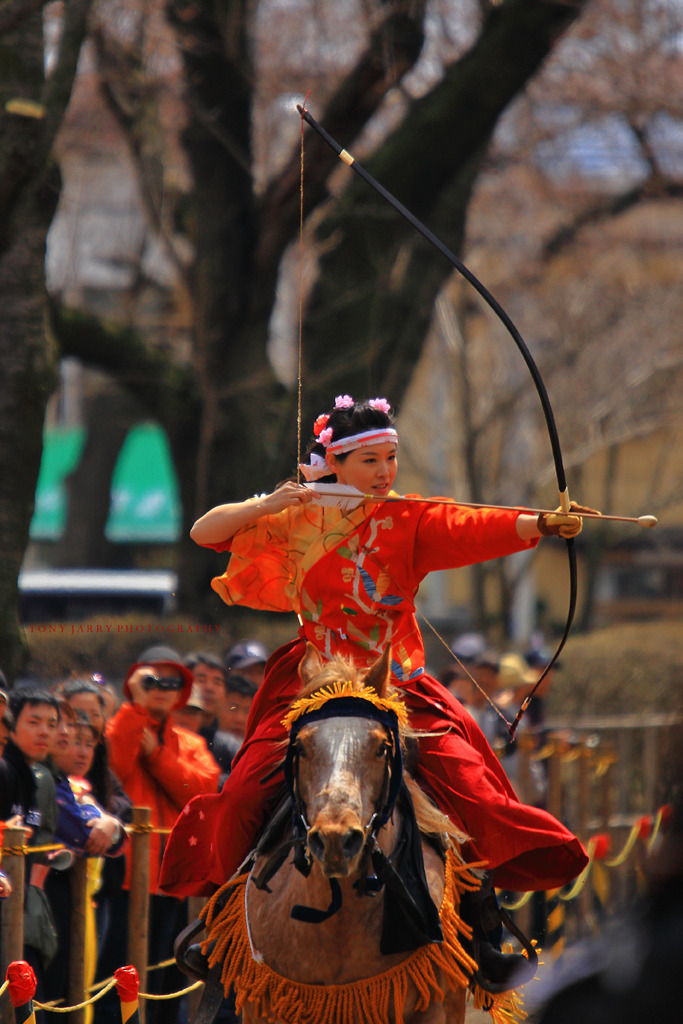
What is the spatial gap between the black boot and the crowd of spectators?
155 cm

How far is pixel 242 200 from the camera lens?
10844 millimetres

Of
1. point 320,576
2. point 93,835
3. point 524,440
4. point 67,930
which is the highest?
point 524,440

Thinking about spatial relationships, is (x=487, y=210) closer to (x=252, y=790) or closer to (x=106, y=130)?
(x=106, y=130)

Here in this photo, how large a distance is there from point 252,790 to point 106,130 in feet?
47.0

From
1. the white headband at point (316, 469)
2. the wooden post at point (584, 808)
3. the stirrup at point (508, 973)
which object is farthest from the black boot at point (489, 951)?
the wooden post at point (584, 808)

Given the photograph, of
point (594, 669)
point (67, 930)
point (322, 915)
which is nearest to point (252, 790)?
point (322, 915)

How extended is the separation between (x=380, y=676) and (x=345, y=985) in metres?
0.88

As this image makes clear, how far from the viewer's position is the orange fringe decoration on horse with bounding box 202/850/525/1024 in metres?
3.58

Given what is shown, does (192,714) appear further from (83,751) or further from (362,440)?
(362,440)

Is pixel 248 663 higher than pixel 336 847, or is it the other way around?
pixel 248 663

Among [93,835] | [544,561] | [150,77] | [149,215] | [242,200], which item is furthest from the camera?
[544,561]

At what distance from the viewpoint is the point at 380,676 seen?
3674 millimetres

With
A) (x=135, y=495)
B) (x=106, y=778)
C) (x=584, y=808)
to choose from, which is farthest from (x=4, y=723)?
(x=135, y=495)

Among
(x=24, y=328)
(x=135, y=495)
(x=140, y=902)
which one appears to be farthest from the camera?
(x=135, y=495)
